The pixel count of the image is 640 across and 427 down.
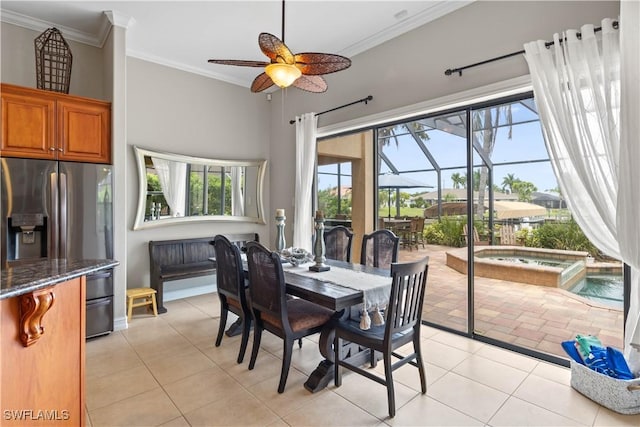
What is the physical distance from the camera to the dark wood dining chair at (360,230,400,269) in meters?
3.14

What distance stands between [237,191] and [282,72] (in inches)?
117

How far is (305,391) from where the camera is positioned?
2275 mm

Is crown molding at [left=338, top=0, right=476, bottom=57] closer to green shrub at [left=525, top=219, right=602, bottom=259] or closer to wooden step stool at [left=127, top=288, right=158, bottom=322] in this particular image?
green shrub at [left=525, top=219, right=602, bottom=259]

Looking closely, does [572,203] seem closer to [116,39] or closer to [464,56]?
[464,56]

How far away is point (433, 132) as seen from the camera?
365 centimetres

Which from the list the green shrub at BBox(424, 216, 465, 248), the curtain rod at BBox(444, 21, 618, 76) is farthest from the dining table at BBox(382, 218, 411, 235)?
the curtain rod at BBox(444, 21, 618, 76)

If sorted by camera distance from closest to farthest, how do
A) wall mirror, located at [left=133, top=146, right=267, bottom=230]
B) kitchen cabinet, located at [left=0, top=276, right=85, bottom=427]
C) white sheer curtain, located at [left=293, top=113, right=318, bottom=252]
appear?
kitchen cabinet, located at [left=0, top=276, right=85, bottom=427] < wall mirror, located at [left=133, top=146, right=267, bottom=230] < white sheer curtain, located at [left=293, top=113, right=318, bottom=252]

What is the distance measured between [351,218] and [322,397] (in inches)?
122

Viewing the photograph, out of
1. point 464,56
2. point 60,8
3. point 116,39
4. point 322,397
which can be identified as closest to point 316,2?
point 464,56

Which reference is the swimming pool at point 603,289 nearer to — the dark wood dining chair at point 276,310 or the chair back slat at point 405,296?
the chair back slat at point 405,296

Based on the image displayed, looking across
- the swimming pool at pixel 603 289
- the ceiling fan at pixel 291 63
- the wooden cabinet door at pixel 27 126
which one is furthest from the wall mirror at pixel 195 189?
the swimming pool at pixel 603 289

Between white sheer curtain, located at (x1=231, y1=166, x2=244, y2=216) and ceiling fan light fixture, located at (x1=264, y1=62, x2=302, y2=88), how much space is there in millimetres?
2789

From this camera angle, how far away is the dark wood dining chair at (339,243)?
3.56 m

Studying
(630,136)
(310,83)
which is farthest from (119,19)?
(630,136)
